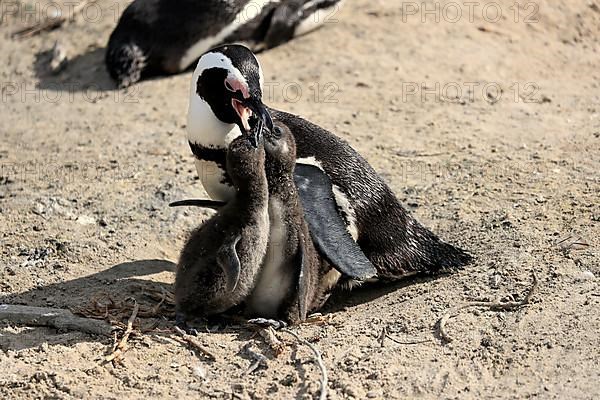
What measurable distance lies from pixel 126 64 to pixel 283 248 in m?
4.34

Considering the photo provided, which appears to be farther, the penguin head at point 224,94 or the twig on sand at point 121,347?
the penguin head at point 224,94

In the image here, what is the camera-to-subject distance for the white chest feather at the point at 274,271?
14.3ft

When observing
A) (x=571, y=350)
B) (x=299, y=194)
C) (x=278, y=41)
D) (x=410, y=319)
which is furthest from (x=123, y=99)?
(x=571, y=350)

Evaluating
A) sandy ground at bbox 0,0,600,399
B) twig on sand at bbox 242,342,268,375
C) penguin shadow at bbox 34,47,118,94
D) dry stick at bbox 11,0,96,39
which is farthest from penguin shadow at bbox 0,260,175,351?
dry stick at bbox 11,0,96,39

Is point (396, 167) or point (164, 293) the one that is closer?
point (164, 293)

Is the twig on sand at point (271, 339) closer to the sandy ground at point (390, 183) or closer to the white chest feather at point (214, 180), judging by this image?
the sandy ground at point (390, 183)

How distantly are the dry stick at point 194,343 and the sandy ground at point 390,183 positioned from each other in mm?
35

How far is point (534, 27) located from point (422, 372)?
18.0 ft

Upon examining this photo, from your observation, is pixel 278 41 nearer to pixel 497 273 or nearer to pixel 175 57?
pixel 175 57

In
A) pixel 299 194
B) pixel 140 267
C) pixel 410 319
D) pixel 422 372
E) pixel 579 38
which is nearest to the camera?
pixel 422 372

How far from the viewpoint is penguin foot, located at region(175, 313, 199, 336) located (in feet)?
14.1

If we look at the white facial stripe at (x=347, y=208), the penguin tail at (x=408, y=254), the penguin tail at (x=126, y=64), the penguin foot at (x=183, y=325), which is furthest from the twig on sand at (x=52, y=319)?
the penguin tail at (x=126, y=64)

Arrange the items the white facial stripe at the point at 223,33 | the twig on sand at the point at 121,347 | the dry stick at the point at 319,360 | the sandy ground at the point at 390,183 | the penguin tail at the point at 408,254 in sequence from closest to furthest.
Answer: the dry stick at the point at 319,360, the sandy ground at the point at 390,183, the twig on sand at the point at 121,347, the penguin tail at the point at 408,254, the white facial stripe at the point at 223,33

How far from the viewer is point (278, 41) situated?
8.74 metres
